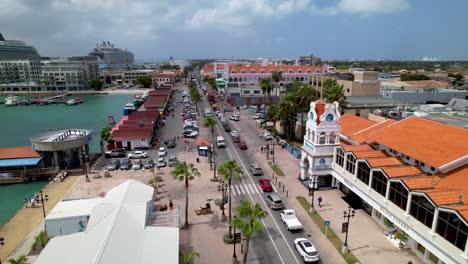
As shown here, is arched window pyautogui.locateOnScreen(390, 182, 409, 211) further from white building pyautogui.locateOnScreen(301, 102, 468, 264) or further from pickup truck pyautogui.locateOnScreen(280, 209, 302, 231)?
pickup truck pyautogui.locateOnScreen(280, 209, 302, 231)

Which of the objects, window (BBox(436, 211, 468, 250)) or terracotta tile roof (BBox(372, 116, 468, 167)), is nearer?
window (BBox(436, 211, 468, 250))

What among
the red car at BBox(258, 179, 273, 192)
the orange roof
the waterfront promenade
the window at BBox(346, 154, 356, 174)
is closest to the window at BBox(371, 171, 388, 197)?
the window at BBox(346, 154, 356, 174)

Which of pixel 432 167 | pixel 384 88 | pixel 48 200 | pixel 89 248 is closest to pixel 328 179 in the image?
pixel 432 167

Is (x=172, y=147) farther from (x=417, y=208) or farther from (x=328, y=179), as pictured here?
(x=417, y=208)

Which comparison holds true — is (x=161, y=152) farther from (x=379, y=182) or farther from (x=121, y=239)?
(x=379, y=182)

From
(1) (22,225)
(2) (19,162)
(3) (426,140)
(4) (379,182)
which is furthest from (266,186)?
(2) (19,162)

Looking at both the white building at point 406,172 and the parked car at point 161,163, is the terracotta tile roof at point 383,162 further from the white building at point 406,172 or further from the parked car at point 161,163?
the parked car at point 161,163

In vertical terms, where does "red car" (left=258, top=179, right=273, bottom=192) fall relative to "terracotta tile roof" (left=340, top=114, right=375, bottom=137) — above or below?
below

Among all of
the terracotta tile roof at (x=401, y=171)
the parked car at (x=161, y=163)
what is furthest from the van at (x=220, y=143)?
the terracotta tile roof at (x=401, y=171)
